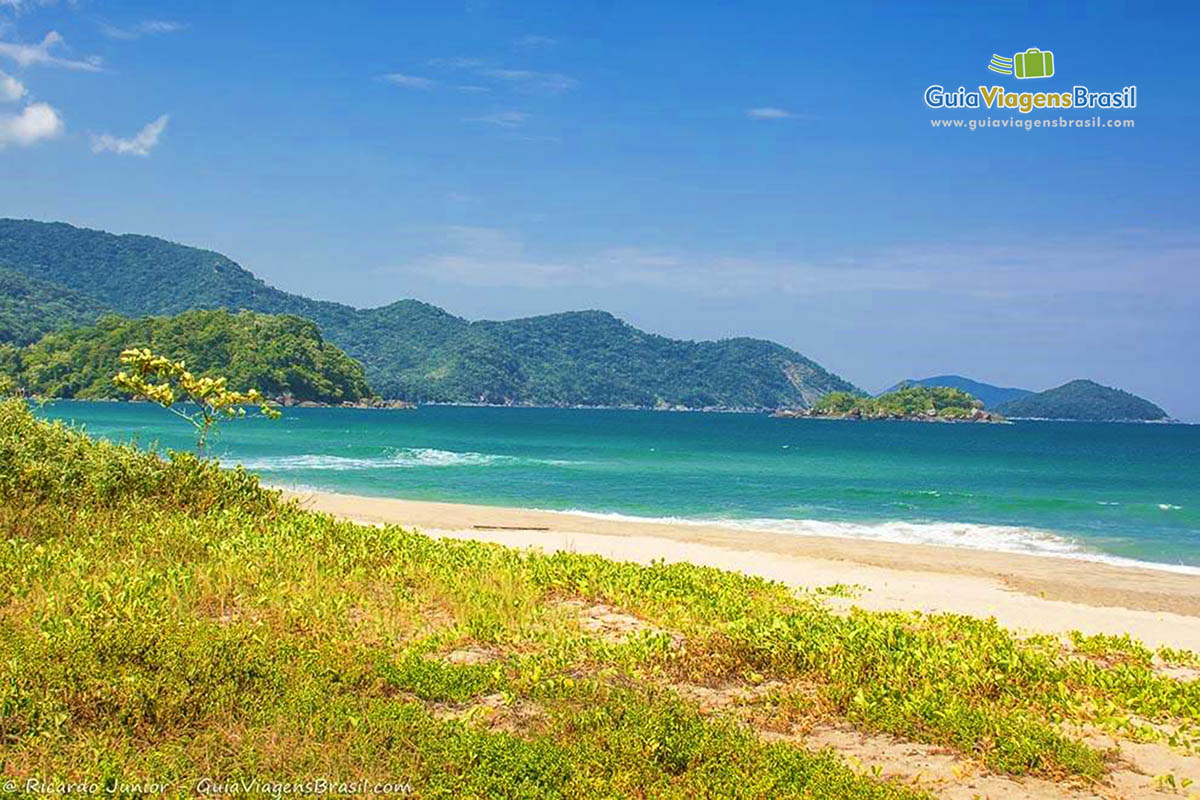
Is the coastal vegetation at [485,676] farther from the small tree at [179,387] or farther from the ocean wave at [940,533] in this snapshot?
the ocean wave at [940,533]

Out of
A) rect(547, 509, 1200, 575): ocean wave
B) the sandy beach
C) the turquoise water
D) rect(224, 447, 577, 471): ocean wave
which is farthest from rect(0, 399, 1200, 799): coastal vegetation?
rect(224, 447, 577, 471): ocean wave

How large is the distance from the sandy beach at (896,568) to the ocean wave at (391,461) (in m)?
18.8

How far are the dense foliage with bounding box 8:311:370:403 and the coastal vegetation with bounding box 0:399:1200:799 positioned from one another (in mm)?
141814

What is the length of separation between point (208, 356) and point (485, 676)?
526 feet

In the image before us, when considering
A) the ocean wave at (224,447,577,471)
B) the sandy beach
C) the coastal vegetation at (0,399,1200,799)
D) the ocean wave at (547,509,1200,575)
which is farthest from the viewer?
the ocean wave at (224,447,577,471)

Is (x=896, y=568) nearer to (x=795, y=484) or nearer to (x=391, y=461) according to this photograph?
(x=795, y=484)

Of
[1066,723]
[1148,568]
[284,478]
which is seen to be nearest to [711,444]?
[284,478]

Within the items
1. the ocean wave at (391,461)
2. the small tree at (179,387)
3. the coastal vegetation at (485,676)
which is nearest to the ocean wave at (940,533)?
the coastal vegetation at (485,676)

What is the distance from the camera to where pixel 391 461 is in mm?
56188

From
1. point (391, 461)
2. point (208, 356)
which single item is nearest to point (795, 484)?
point (391, 461)

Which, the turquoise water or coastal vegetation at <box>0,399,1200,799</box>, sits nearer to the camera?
coastal vegetation at <box>0,399,1200,799</box>

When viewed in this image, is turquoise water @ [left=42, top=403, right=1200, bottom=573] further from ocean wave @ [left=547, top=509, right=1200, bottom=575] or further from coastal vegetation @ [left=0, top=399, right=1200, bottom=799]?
coastal vegetation @ [left=0, top=399, right=1200, bottom=799]

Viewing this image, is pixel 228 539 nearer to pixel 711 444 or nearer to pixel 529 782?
pixel 529 782

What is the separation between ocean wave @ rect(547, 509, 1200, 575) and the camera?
27.2 metres
